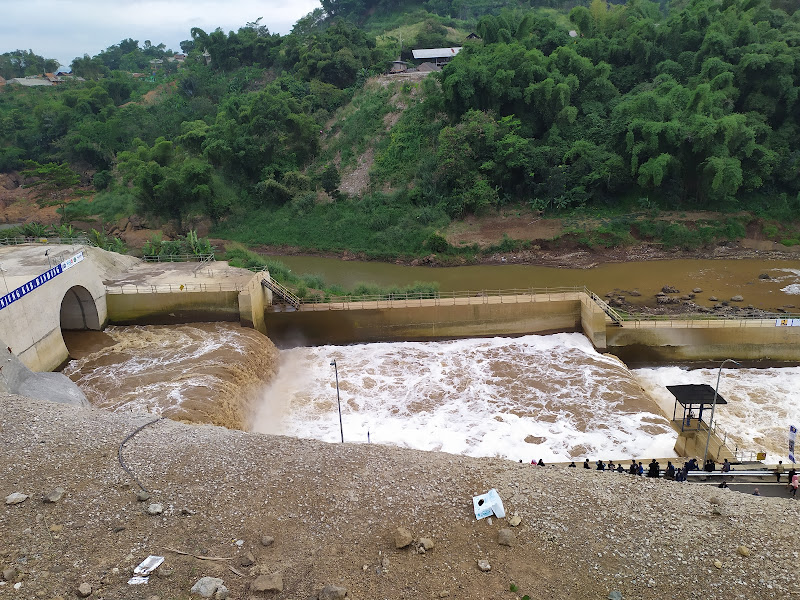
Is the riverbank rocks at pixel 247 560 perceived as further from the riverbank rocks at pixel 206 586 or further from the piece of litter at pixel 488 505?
the piece of litter at pixel 488 505

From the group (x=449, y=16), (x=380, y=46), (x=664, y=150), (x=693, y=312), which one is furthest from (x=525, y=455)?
(x=449, y=16)

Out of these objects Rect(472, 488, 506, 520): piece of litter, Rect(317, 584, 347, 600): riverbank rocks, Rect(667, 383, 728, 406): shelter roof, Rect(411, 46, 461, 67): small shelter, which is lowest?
Rect(667, 383, 728, 406): shelter roof

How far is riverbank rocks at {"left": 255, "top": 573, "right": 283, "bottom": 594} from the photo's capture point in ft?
33.5

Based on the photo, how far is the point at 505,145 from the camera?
41.8 meters

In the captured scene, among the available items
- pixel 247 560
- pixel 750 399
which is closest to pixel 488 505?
pixel 247 560

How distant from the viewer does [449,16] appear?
83.4 metres

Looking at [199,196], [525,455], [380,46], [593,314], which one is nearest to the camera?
[525,455]

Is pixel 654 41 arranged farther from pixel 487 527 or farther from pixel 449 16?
pixel 487 527

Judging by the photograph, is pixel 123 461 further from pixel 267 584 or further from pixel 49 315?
pixel 49 315

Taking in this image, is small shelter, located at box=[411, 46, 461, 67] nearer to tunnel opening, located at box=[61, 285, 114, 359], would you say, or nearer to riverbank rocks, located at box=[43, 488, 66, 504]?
tunnel opening, located at box=[61, 285, 114, 359]

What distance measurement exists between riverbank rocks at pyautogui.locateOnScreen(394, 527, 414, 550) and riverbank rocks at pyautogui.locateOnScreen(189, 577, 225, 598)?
319 cm

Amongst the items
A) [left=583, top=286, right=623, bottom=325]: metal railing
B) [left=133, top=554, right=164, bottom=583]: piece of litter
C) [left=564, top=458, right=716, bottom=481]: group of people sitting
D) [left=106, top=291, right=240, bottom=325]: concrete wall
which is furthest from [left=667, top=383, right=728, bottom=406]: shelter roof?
[left=106, top=291, right=240, bottom=325]: concrete wall

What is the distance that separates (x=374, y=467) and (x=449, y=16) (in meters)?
82.8

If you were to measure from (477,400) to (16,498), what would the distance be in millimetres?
14476
